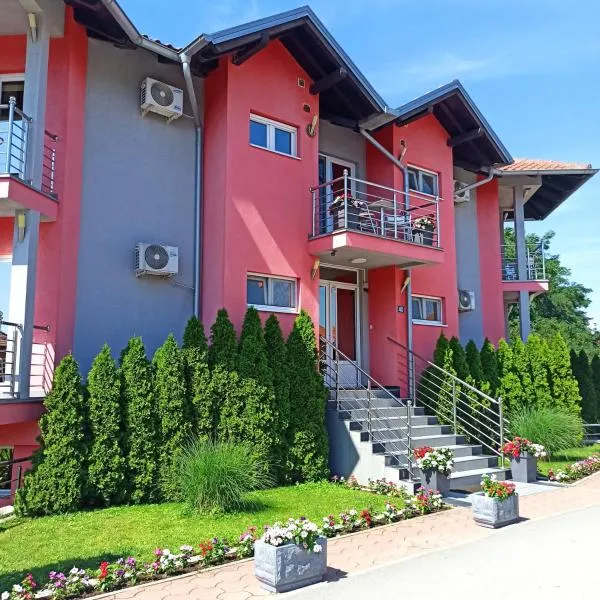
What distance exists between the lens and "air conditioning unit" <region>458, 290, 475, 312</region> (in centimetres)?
1702

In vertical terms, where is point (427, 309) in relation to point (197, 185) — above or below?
below

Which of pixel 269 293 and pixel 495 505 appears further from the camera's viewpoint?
pixel 269 293

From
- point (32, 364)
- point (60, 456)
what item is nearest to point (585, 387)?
point (60, 456)

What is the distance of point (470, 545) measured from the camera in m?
7.16

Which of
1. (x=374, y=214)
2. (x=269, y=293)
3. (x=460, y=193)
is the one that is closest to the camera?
(x=269, y=293)

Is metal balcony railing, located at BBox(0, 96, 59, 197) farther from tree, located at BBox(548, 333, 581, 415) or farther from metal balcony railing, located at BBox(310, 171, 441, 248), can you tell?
tree, located at BBox(548, 333, 581, 415)

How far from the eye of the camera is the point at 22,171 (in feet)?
31.0

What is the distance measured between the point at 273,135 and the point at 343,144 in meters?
2.87

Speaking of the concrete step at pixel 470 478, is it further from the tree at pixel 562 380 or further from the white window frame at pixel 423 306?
the tree at pixel 562 380

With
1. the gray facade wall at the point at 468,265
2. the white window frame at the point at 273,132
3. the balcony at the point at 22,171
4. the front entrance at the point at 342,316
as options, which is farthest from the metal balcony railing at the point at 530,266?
the balcony at the point at 22,171

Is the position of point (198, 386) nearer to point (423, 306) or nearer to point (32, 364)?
point (32, 364)

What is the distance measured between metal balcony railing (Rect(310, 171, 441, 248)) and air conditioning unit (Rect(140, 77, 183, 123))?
11.1 feet

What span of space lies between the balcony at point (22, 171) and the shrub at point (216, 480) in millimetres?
4827

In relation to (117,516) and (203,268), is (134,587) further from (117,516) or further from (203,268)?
Answer: (203,268)
